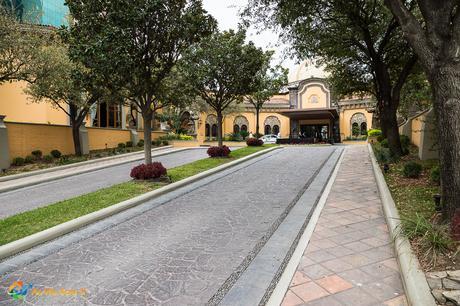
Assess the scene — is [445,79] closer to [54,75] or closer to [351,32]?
[351,32]

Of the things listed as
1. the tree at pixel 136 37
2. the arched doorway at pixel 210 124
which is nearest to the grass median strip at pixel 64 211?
the tree at pixel 136 37

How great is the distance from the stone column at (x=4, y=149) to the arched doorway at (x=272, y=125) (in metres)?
37.6

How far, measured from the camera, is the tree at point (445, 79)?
203 inches

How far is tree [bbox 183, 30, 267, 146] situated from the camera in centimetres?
1767

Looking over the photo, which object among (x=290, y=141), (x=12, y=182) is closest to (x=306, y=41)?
(x=12, y=182)

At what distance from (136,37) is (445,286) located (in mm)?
10504

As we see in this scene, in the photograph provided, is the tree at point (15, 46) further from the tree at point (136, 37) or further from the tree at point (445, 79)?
the tree at point (445, 79)

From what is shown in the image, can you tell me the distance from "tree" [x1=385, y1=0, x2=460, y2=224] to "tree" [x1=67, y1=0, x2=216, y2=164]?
7837 millimetres

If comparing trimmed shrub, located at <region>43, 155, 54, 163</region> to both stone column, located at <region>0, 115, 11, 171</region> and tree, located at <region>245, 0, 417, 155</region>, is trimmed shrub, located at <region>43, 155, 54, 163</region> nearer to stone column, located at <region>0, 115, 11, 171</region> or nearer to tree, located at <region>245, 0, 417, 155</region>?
stone column, located at <region>0, 115, 11, 171</region>

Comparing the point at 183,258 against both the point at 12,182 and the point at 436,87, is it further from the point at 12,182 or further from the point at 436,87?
the point at 12,182

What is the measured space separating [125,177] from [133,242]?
8438 millimetres

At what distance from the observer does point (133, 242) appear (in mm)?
6066

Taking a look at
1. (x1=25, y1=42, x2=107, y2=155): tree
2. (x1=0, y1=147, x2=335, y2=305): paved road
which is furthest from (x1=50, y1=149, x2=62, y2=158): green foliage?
(x1=0, y1=147, x2=335, y2=305): paved road

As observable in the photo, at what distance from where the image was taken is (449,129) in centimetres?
520
